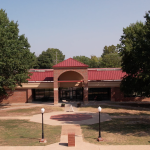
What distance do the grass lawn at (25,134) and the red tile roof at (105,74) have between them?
2200 centimetres

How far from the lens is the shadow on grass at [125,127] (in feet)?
53.9

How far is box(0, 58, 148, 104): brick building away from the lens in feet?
125

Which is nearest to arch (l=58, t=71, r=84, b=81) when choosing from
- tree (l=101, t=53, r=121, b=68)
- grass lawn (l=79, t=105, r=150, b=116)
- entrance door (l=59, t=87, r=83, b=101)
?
entrance door (l=59, t=87, r=83, b=101)

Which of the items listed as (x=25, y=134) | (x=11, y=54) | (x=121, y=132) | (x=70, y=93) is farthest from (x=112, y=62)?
(x=25, y=134)

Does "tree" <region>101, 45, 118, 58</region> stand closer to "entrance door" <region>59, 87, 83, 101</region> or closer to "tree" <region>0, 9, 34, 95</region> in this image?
"entrance door" <region>59, 87, 83, 101</region>

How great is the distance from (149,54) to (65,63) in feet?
52.0

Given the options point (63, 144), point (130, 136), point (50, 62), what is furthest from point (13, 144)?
point (50, 62)

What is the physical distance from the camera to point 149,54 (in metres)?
23.1

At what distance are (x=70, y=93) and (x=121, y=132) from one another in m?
25.1

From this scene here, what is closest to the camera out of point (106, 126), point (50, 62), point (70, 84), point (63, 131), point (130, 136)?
point (130, 136)

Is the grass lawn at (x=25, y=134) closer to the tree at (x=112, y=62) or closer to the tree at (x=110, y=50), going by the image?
the tree at (x=112, y=62)

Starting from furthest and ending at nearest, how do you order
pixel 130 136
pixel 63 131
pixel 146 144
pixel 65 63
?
pixel 65 63
pixel 63 131
pixel 130 136
pixel 146 144

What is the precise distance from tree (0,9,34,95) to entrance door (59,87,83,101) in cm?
1052

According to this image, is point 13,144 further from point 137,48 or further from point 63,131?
point 137,48
